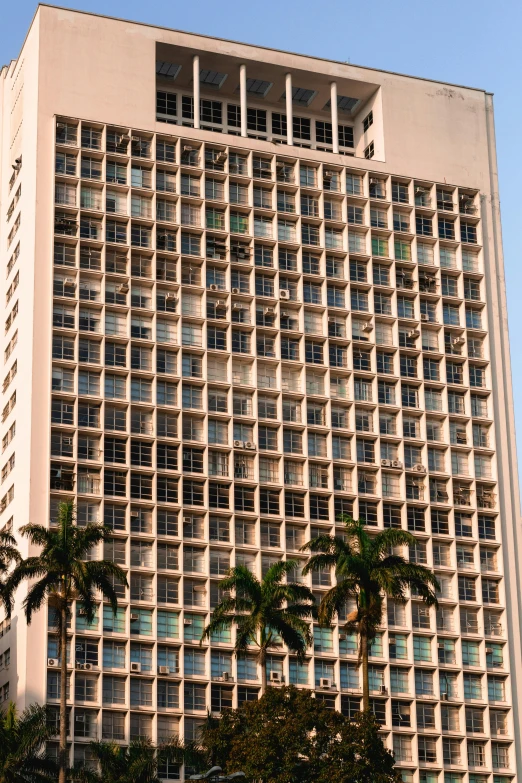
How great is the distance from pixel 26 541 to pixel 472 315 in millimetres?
32615

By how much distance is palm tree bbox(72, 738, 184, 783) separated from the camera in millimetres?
74125

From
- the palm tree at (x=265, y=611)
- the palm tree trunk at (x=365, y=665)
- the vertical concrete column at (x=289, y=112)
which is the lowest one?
the palm tree trunk at (x=365, y=665)

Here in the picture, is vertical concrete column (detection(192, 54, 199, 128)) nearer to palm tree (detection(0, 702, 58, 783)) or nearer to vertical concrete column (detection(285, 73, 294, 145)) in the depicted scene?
vertical concrete column (detection(285, 73, 294, 145))

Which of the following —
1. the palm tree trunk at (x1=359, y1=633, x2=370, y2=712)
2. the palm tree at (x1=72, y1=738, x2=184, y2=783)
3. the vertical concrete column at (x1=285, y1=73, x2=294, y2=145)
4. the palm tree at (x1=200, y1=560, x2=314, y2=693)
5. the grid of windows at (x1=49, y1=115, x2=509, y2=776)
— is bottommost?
the palm tree at (x1=72, y1=738, x2=184, y2=783)


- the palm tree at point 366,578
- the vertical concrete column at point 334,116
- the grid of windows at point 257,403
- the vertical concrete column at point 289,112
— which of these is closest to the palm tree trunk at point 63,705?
the palm tree at point 366,578

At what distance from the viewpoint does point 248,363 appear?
100188mm

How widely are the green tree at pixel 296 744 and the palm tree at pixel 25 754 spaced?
7203 mm

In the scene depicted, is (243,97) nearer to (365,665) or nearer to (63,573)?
(63,573)

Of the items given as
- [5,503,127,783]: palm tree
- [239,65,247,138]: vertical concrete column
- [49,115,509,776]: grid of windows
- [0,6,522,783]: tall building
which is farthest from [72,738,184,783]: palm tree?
[239,65,247,138]: vertical concrete column

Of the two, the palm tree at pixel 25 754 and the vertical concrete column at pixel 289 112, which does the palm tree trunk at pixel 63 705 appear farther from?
the vertical concrete column at pixel 289 112

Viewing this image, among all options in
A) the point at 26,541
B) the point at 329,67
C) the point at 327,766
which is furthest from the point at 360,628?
the point at 329,67

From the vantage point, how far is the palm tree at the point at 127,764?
7412 cm

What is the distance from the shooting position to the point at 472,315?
107 m

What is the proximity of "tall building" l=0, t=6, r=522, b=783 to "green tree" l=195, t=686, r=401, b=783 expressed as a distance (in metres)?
14.7
